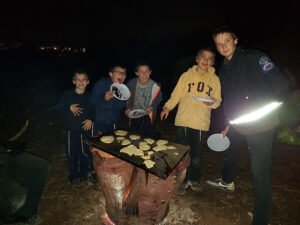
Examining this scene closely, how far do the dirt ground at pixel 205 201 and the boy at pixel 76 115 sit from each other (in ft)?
2.02

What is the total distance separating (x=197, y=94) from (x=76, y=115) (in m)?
2.14

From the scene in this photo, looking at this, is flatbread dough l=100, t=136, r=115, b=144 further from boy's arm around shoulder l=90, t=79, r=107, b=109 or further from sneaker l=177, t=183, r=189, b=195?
sneaker l=177, t=183, r=189, b=195

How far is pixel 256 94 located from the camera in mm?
2400

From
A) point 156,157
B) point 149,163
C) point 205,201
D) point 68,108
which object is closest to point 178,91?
point 156,157

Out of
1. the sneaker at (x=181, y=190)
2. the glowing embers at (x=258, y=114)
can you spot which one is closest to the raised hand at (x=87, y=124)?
the sneaker at (x=181, y=190)

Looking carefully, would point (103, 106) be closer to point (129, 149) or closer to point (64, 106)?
point (64, 106)

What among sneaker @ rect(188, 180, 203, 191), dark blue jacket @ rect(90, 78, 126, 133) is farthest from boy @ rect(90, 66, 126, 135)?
sneaker @ rect(188, 180, 203, 191)

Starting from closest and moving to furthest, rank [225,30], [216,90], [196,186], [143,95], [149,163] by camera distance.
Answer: [149,163]
[225,30]
[216,90]
[143,95]
[196,186]

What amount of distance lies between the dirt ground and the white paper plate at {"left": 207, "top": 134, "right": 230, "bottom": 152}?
1.06m

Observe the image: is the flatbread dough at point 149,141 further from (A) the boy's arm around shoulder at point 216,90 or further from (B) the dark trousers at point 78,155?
(B) the dark trousers at point 78,155

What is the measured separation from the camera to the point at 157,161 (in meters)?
2.22

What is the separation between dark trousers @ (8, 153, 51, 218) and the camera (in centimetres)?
242

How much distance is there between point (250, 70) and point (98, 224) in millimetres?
3094

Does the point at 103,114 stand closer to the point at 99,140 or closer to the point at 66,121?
the point at 66,121
